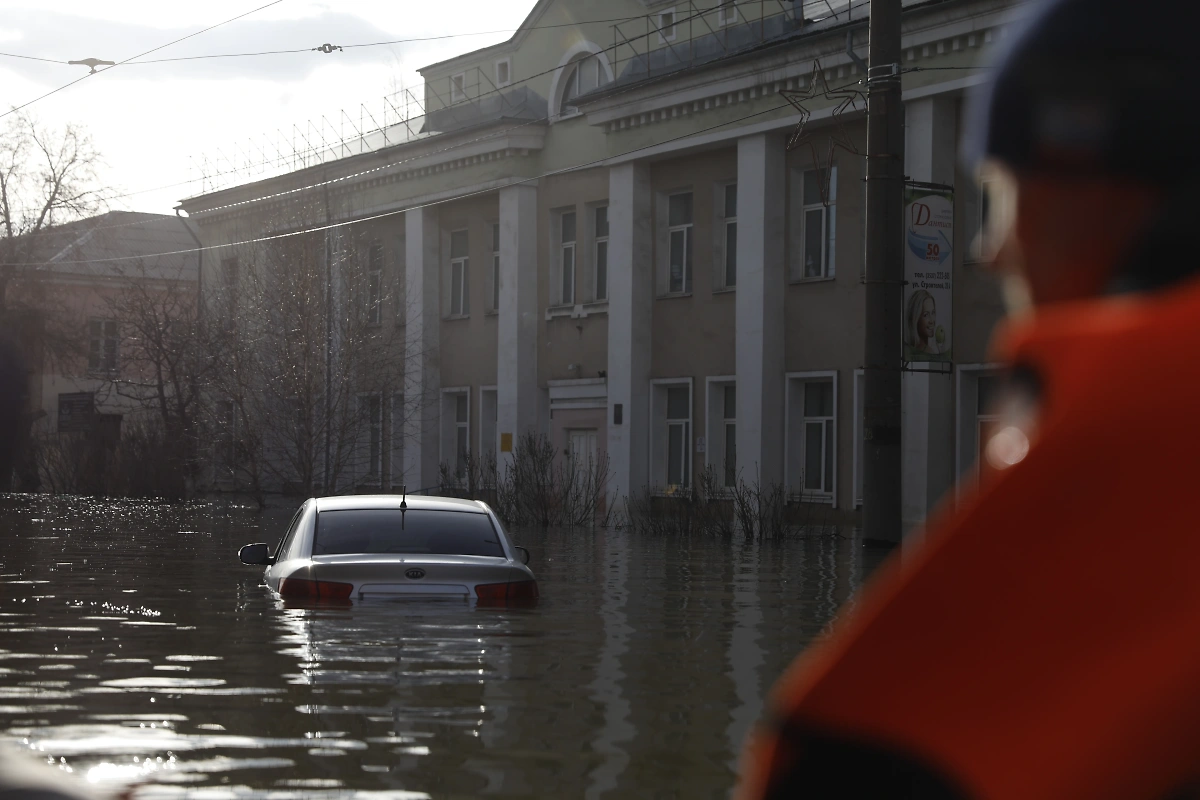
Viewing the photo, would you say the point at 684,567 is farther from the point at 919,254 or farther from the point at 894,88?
the point at 894,88

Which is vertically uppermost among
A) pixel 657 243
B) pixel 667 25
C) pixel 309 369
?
pixel 667 25

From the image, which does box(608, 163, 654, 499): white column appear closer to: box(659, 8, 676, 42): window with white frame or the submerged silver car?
box(659, 8, 676, 42): window with white frame

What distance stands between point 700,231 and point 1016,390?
113 feet

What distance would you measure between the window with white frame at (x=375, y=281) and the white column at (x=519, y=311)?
211 inches

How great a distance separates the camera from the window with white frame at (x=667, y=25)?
36.3 metres

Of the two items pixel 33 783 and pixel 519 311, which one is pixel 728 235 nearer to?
pixel 519 311

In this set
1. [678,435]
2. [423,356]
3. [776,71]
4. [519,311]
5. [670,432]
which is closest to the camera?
[776,71]

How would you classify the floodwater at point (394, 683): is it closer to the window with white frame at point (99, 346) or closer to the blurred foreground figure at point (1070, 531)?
the blurred foreground figure at point (1070, 531)

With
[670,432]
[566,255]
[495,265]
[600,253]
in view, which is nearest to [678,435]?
[670,432]

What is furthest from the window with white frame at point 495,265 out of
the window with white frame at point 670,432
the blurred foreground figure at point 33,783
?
the blurred foreground figure at point 33,783

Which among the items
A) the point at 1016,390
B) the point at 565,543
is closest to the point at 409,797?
the point at 1016,390

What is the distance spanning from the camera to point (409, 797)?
6758mm

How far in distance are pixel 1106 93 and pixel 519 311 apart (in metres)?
39.4

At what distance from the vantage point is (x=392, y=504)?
13328 millimetres
